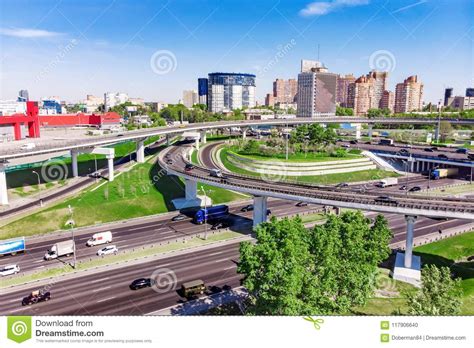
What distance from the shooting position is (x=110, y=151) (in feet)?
218

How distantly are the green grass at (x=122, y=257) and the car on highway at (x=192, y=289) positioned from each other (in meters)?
10.5

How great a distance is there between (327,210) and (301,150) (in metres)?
35.6

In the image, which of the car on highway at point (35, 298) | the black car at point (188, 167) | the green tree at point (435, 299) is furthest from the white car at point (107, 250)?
the green tree at point (435, 299)

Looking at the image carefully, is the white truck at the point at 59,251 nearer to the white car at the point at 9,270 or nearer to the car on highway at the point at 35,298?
the white car at the point at 9,270

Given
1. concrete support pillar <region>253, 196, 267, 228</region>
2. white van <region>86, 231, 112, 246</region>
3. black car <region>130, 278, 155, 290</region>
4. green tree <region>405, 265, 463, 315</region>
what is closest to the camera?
green tree <region>405, 265, 463, 315</region>

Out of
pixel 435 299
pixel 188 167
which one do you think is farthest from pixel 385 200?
pixel 188 167

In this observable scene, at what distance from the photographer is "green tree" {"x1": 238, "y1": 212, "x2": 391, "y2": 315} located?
24.6 metres

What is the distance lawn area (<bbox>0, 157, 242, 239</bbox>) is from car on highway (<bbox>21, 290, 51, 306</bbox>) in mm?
18677

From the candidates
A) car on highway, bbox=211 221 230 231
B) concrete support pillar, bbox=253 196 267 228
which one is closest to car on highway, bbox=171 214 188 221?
car on highway, bbox=211 221 230 231

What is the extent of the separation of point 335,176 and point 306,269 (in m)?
57.9

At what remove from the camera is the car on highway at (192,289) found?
111ft

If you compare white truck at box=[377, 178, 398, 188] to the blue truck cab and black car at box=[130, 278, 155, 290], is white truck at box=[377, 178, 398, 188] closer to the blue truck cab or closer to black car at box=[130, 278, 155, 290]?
the blue truck cab
